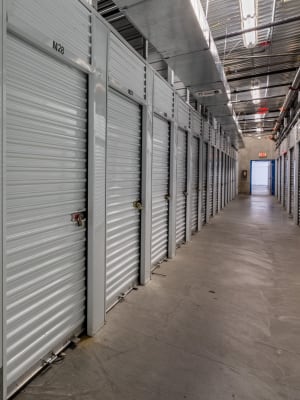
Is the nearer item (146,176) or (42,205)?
(42,205)

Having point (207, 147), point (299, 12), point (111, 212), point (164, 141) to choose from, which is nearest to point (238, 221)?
point (207, 147)

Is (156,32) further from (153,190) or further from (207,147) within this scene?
(207,147)

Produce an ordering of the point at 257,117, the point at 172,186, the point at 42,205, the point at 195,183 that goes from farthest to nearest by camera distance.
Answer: the point at 257,117
the point at 195,183
the point at 172,186
the point at 42,205

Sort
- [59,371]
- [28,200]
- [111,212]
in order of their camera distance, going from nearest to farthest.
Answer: [28,200]
[59,371]
[111,212]

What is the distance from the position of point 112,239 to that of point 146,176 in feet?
3.41

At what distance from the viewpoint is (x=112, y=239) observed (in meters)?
2.80

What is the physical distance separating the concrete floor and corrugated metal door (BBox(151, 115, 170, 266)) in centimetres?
44

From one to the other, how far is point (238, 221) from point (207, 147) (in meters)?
2.72

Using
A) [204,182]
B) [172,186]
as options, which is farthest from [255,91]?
[172,186]

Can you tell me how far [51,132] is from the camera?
1.92 meters

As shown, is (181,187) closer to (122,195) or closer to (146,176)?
(146,176)

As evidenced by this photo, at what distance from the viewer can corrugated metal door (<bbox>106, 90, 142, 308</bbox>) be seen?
273 cm

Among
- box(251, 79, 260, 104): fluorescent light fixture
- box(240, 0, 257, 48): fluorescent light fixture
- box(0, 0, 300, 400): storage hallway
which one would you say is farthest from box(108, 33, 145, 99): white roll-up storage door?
box(251, 79, 260, 104): fluorescent light fixture

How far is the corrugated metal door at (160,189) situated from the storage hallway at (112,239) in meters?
0.05
